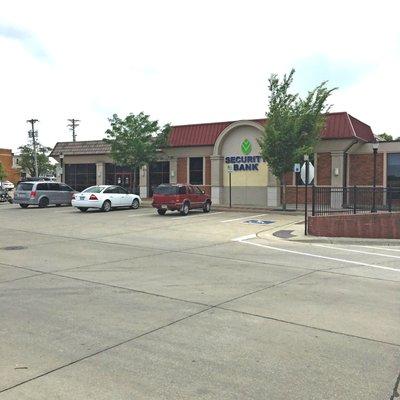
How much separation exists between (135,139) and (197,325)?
92.7 feet

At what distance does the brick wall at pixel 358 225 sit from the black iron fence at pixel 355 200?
16.8 inches

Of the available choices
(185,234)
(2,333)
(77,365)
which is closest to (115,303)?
(2,333)

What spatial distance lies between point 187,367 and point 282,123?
2323 centimetres

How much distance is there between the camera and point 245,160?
105 feet

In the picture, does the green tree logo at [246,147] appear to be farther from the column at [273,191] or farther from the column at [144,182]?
the column at [144,182]

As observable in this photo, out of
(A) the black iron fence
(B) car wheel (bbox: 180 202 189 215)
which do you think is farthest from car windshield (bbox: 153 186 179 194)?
(A) the black iron fence

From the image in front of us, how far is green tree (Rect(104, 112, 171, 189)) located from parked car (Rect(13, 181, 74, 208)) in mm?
4669

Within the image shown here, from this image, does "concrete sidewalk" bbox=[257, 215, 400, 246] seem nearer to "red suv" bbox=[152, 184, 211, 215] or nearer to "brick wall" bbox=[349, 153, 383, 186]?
"red suv" bbox=[152, 184, 211, 215]

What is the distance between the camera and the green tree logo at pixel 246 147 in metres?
31.8

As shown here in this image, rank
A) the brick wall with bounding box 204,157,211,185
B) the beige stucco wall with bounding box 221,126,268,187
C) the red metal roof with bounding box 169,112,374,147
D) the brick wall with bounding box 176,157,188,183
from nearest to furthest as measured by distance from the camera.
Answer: the red metal roof with bounding box 169,112,374,147 → the beige stucco wall with bounding box 221,126,268,187 → the brick wall with bounding box 204,157,211,185 → the brick wall with bounding box 176,157,188,183

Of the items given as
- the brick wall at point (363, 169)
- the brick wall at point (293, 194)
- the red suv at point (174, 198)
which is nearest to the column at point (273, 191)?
the brick wall at point (293, 194)

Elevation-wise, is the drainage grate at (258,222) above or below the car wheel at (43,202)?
below

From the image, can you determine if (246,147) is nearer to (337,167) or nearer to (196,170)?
(196,170)

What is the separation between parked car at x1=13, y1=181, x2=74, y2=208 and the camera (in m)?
30.2
